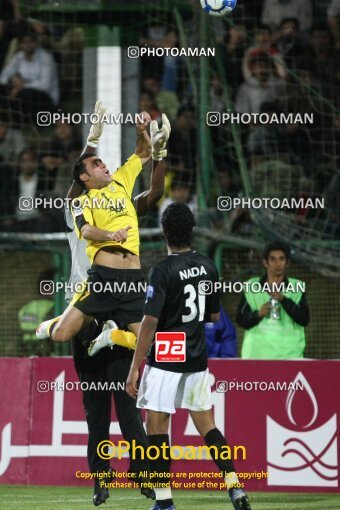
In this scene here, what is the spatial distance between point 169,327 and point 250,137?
545 cm

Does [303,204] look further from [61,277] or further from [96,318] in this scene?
[96,318]

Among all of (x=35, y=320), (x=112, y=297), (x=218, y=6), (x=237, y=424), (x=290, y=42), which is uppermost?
(x=290, y=42)

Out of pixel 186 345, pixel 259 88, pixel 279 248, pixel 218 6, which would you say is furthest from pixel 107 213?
pixel 259 88

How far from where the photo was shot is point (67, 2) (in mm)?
12875

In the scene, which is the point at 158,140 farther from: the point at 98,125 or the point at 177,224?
the point at 177,224

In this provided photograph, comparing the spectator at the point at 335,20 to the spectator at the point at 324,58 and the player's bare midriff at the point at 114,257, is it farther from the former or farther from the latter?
the player's bare midriff at the point at 114,257

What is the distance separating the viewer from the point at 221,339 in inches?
438

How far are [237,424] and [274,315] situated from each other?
3.53ft

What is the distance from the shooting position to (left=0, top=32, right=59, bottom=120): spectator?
1378cm

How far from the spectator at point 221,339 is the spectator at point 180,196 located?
5.00ft

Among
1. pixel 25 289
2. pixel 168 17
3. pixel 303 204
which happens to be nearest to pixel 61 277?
pixel 25 289

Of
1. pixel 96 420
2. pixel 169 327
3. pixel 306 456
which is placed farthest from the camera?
pixel 306 456

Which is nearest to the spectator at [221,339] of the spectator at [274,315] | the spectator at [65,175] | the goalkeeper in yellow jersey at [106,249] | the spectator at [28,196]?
the spectator at [274,315]

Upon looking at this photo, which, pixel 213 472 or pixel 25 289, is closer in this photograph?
pixel 213 472
